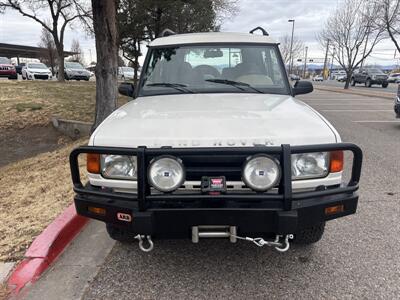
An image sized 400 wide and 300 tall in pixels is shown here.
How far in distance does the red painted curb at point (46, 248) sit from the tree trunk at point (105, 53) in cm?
413

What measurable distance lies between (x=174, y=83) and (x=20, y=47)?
2596 inches

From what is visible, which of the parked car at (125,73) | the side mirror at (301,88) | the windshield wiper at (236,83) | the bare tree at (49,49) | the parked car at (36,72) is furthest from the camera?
the bare tree at (49,49)

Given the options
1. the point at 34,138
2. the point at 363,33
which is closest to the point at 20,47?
the point at 363,33

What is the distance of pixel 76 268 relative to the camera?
3252mm

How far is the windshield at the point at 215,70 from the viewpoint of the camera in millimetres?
3984

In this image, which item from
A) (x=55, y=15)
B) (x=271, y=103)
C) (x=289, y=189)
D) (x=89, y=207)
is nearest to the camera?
(x=289, y=189)

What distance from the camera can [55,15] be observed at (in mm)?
25469

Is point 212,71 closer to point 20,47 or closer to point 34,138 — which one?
point 34,138

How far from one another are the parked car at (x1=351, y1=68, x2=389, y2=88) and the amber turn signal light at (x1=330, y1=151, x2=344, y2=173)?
36.1 metres

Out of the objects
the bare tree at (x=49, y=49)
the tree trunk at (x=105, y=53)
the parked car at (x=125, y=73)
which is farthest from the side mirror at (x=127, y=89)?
the bare tree at (x=49, y=49)

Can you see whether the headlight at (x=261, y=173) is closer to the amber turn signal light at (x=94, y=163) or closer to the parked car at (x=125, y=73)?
the amber turn signal light at (x=94, y=163)

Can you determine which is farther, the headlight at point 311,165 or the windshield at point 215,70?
the windshield at point 215,70

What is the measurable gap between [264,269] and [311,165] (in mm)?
1015

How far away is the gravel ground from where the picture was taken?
2.89m
